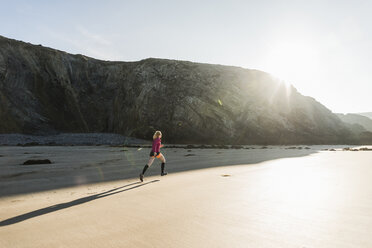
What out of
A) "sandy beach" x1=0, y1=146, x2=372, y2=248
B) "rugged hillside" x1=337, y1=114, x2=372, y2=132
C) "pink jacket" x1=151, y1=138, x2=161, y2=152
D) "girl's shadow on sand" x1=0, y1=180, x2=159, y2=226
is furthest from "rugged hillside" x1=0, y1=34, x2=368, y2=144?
"rugged hillside" x1=337, y1=114, x2=372, y2=132

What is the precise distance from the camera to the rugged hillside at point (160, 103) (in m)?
35.8

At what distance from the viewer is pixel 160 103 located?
39656 mm

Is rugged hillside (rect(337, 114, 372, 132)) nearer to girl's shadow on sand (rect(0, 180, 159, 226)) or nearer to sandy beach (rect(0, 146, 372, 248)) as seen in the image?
sandy beach (rect(0, 146, 372, 248))

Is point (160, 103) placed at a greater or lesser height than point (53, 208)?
greater

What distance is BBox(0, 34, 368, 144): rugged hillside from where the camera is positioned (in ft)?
117

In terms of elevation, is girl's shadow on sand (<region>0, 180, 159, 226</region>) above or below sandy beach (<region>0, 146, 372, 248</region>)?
below

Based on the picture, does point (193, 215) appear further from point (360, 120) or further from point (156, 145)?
point (360, 120)

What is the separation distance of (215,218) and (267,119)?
36.1 m

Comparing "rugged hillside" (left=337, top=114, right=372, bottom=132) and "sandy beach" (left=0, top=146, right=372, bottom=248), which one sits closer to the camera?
"sandy beach" (left=0, top=146, right=372, bottom=248)

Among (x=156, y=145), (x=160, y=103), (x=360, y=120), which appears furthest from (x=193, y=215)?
(x=360, y=120)

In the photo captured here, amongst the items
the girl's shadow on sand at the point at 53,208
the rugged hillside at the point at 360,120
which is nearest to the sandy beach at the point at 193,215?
the girl's shadow on sand at the point at 53,208

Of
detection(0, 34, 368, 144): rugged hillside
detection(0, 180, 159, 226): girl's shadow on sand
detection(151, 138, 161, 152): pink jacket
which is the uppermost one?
detection(0, 34, 368, 144): rugged hillside

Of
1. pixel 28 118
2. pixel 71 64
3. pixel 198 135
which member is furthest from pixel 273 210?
pixel 71 64

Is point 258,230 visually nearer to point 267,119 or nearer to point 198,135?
point 198,135
